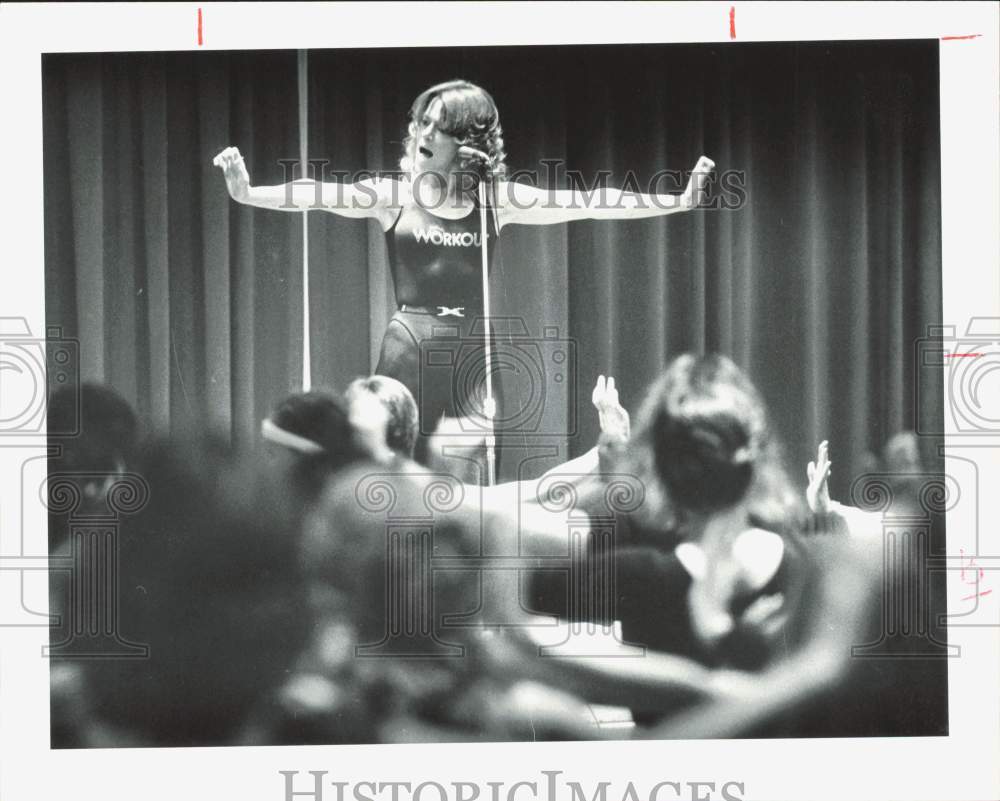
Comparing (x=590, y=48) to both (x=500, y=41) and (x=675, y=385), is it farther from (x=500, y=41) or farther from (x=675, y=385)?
(x=675, y=385)

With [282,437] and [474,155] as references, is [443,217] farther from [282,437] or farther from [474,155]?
[282,437]

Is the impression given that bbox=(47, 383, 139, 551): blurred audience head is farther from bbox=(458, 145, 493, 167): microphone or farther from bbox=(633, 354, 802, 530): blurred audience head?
bbox=(633, 354, 802, 530): blurred audience head

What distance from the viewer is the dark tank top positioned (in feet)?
8.86

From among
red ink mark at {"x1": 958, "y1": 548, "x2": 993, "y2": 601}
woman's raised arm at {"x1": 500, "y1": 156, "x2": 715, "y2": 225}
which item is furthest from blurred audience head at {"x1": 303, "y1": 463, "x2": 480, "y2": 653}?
red ink mark at {"x1": 958, "y1": 548, "x2": 993, "y2": 601}

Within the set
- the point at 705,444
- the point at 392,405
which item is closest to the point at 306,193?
the point at 392,405

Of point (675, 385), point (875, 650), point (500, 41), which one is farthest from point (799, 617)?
point (500, 41)

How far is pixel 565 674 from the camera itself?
8.89 feet

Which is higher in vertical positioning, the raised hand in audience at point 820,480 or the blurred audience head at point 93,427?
the blurred audience head at point 93,427

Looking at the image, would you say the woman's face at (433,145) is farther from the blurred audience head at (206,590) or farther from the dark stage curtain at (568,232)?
the blurred audience head at (206,590)

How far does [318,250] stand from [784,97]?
3.93 ft

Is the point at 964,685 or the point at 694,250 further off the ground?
the point at 694,250

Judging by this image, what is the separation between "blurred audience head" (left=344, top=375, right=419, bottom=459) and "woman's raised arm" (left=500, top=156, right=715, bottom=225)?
509 millimetres

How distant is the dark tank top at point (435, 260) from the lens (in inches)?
106

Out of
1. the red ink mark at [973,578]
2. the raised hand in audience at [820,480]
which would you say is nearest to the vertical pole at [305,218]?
the raised hand in audience at [820,480]
